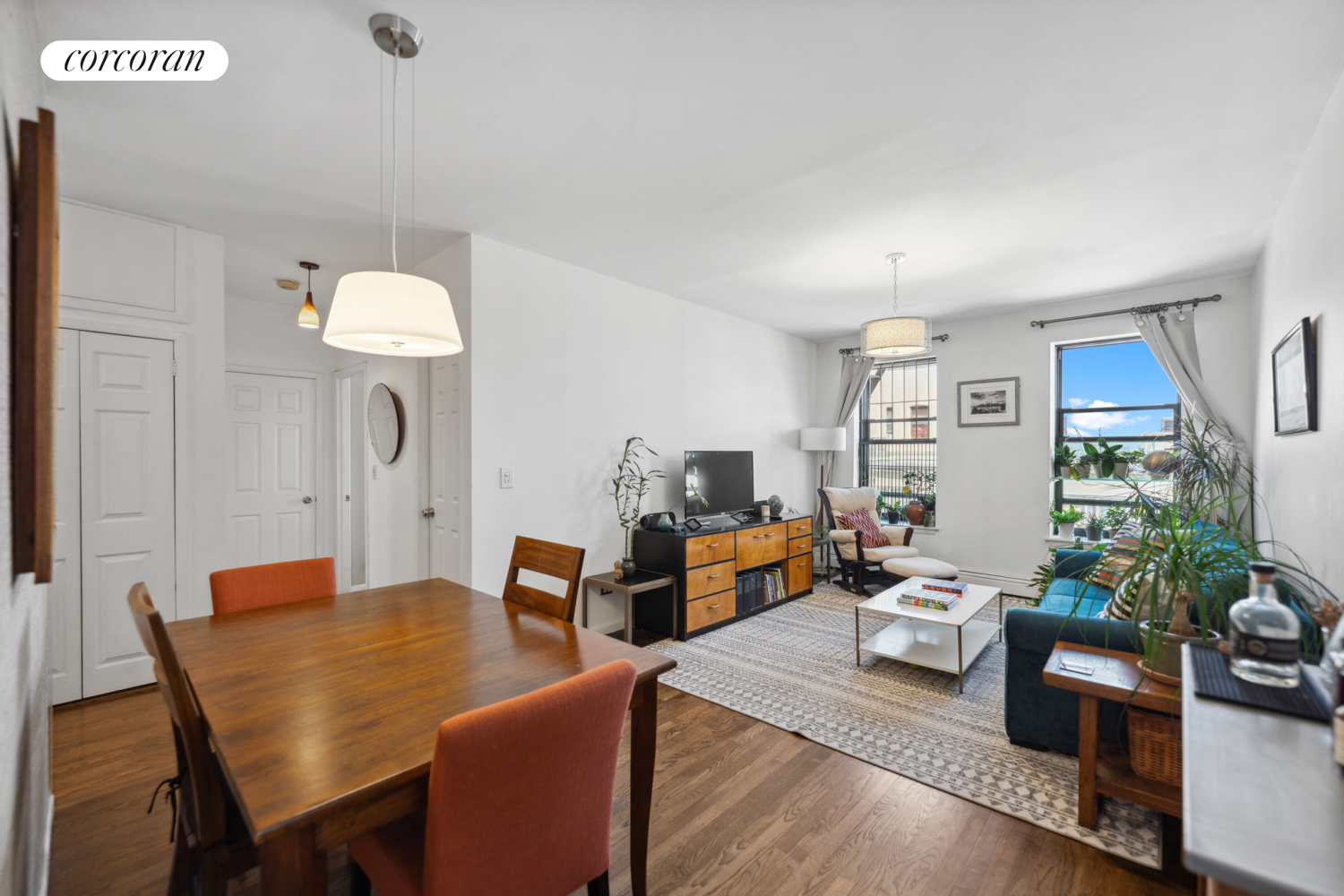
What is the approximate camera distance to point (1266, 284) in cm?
342

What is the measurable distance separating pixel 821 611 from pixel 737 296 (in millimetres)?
2679

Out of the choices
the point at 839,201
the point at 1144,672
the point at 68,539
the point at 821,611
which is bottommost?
the point at 821,611

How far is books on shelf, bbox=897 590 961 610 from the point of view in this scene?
3287 mm

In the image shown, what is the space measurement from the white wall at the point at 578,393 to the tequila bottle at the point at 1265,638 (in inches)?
126

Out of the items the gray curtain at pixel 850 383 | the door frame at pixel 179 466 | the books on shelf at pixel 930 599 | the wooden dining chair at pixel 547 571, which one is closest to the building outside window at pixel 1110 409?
the gray curtain at pixel 850 383

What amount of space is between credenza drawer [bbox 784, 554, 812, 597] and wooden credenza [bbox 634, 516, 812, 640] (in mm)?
243

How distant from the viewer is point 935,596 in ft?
11.4

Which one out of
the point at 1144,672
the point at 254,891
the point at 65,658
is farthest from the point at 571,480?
the point at 1144,672

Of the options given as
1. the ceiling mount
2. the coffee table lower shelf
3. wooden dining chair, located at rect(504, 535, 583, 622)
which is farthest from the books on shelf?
the ceiling mount

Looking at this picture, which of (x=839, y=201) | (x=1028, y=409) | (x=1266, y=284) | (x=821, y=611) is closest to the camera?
(x=839, y=201)

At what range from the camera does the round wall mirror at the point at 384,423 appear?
13.8ft

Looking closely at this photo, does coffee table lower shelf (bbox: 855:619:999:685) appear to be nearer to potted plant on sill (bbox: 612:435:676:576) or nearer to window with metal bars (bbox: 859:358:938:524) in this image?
potted plant on sill (bbox: 612:435:676:576)

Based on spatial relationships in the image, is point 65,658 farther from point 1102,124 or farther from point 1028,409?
point 1028,409

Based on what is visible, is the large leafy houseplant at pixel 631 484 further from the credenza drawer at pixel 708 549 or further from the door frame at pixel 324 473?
the door frame at pixel 324 473
